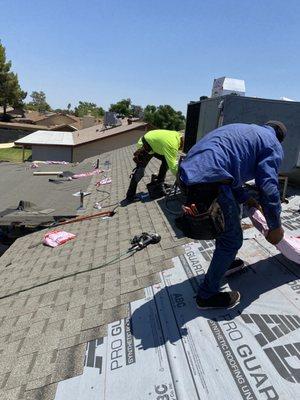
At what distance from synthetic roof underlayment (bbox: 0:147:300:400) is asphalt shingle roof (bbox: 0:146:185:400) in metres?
0.01

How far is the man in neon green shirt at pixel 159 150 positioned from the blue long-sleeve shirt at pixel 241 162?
3.61 meters

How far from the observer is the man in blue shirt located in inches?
119

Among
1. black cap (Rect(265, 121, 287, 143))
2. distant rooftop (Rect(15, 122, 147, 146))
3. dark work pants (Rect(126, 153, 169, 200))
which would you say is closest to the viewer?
black cap (Rect(265, 121, 287, 143))

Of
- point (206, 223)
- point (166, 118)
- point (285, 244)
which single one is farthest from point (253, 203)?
point (166, 118)

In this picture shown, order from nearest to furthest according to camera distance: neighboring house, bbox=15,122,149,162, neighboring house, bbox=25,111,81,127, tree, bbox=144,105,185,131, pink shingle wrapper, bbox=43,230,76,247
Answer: pink shingle wrapper, bbox=43,230,76,247 < neighboring house, bbox=15,122,149,162 < tree, bbox=144,105,185,131 < neighboring house, bbox=25,111,81,127

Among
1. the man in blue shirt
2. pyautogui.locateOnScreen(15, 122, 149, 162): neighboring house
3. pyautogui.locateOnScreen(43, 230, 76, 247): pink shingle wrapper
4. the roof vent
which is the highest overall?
the roof vent

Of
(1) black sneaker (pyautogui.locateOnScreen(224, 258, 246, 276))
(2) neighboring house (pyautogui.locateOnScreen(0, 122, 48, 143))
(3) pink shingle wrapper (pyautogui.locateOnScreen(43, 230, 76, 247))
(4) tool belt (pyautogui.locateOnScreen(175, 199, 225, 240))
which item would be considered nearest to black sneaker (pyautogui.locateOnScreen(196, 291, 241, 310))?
(1) black sneaker (pyautogui.locateOnScreen(224, 258, 246, 276))

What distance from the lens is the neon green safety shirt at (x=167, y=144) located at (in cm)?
710

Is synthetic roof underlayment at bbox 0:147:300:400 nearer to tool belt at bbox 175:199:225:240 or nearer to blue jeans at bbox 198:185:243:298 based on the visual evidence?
blue jeans at bbox 198:185:243:298

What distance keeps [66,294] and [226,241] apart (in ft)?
7.60

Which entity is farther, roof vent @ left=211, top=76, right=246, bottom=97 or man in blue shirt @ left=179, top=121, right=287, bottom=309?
roof vent @ left=211, top=76, right=246, bottom=97

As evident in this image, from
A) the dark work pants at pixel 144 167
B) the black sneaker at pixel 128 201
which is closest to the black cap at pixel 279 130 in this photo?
the dark work pants at pixel 144 167

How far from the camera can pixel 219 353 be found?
2.83 m

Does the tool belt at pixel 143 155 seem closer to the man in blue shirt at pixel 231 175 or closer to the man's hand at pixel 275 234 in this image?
the man in blue shirt at pixel 231 175
